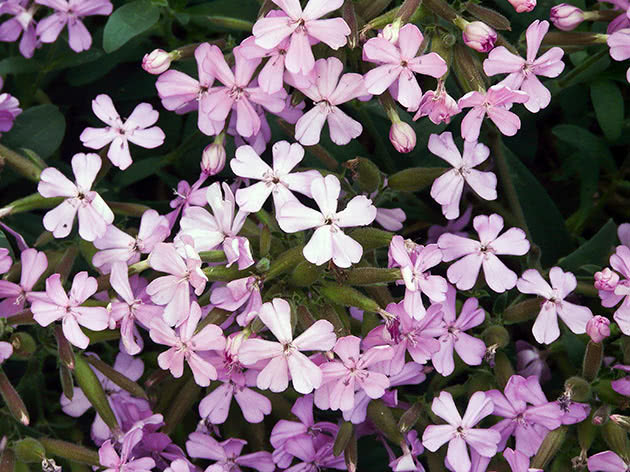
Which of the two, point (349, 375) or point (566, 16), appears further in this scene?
point (566, 16)

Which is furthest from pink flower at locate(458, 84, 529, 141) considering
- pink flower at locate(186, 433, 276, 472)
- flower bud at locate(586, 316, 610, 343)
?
pink flower at locate(186, 433, 276, 472)

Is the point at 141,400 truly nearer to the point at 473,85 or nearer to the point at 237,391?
the point at 237,391

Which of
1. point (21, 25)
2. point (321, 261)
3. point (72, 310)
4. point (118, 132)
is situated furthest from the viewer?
point (21, 25)

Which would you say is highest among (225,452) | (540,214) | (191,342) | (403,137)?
(403,137)

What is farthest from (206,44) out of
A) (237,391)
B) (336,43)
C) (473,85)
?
(237,391)

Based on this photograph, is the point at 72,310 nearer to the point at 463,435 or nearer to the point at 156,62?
the point at 156,62

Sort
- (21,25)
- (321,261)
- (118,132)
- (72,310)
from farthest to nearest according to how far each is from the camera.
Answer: (21,25)
(118,132)
(72,310)
(321,261)

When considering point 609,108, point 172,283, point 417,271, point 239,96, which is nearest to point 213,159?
point 239,96

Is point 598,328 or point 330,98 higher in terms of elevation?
point 330,98
